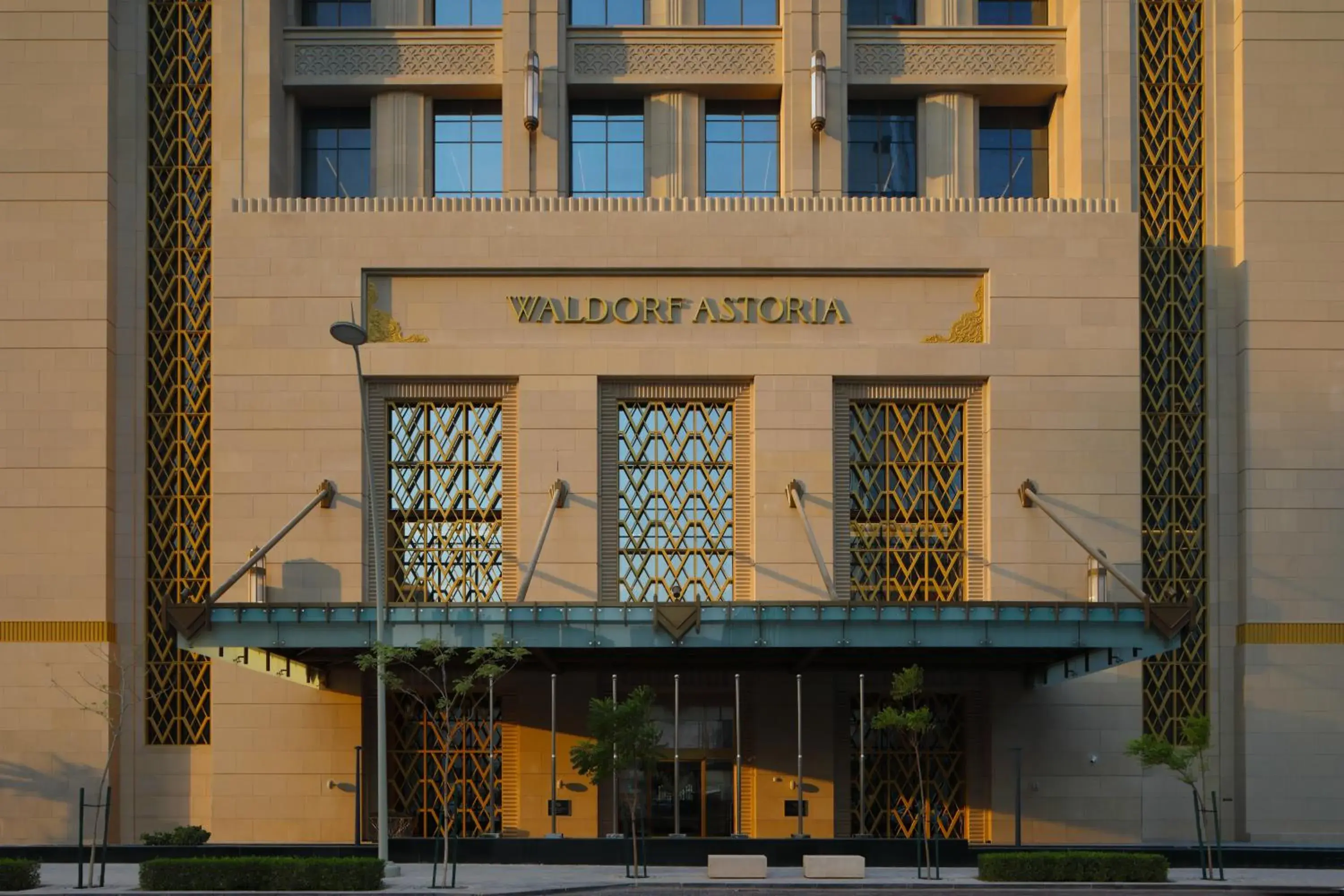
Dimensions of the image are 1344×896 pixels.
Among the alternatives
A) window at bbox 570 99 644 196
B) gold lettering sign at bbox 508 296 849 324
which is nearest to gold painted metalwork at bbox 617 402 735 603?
gold lettering sign at bbox 508 296 849 324

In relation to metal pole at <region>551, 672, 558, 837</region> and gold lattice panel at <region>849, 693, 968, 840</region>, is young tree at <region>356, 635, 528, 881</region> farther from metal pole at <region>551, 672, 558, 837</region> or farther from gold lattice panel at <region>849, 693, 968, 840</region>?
gold lattice panel at <region>849, 693, 968, 840</region>

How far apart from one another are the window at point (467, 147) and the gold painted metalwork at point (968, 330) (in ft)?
39.7

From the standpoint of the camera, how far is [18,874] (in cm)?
3003

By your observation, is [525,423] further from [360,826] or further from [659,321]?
[360,826]

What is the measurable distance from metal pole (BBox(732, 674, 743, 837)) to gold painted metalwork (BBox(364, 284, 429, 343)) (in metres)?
10.9

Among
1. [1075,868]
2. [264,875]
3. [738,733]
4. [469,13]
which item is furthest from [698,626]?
[469,13]

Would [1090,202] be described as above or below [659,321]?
above

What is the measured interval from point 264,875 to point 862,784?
15.4 meters

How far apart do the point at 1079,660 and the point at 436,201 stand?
18.3 m

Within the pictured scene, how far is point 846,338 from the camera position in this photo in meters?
41.5

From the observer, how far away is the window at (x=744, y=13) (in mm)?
45531

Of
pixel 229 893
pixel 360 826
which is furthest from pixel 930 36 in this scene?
pixel 229 893

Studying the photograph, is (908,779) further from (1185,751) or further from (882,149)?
(882,149)

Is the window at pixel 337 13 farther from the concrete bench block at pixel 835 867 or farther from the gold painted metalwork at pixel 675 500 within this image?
the concrete bench block at pixel 835 867
